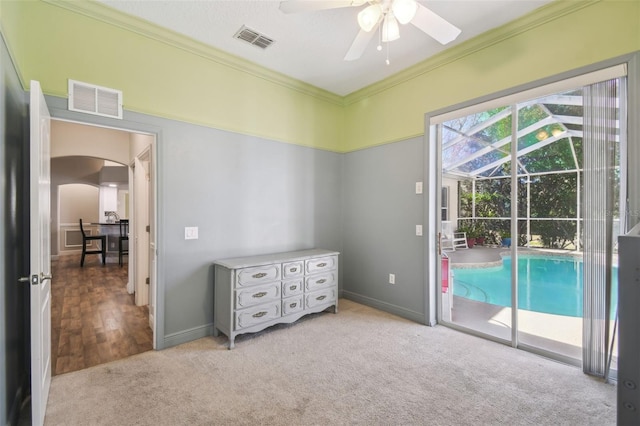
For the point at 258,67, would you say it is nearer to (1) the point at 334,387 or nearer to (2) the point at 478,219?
(2) the point at 478,219

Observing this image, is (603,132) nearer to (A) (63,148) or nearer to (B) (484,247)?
(B) (484,247)

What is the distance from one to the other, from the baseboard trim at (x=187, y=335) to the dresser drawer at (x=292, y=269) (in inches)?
38.3

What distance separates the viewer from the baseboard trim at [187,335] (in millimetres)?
2818

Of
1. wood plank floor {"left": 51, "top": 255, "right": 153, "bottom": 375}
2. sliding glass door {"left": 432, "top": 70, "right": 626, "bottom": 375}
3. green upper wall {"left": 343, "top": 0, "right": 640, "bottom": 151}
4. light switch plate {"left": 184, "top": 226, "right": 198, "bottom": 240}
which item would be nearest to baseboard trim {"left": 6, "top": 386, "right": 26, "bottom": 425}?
wood plank floor {"left": 51, "top": 255, "right": 153, "bottom": 375}

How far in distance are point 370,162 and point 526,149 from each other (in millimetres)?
1806

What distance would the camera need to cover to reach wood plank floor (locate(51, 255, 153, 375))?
8.79 feet

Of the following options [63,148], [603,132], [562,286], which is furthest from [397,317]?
[63,148]

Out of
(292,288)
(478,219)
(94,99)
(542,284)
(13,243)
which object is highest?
(94,99)

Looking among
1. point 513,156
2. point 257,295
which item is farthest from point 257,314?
point 513,156

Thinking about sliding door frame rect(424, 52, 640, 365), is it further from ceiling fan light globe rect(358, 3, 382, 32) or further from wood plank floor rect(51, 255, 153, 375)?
wood plank floor rect(51, 255, 153, 375)

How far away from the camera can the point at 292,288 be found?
3295mm

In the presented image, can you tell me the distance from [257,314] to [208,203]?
1306 mm

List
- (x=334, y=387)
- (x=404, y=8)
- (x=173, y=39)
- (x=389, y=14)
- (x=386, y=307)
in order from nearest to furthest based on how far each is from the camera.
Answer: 1. (x=404, y=8)
2. (x=389, y=14)
3. (x=334, y=387)
4. (x=173, y=39)
5. (x=386, y=307)

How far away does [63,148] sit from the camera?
520cm
